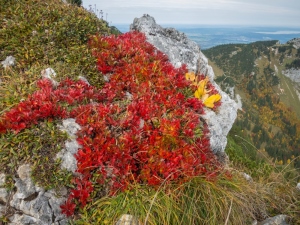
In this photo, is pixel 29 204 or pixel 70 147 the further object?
pixel 70 147

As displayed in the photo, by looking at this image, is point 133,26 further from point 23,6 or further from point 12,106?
point 12,106

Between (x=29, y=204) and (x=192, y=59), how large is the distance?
6.91 m

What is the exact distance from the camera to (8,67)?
6.11 meters

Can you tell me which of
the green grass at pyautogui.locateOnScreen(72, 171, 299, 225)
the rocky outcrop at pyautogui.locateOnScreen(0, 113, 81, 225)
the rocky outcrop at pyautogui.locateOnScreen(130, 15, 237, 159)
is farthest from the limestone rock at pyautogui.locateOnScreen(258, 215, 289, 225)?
the rocky outcrop at pyautogui.locateOnScreen(0, 113, 81, 225)

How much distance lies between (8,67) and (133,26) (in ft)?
18.4

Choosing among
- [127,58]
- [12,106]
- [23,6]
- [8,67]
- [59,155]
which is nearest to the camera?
[59,155]

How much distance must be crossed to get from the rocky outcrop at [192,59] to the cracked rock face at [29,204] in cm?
384

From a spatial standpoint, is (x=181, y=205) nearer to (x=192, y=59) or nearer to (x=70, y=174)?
(x=70, y=174)

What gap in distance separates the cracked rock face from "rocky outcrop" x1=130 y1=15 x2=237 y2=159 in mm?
3844

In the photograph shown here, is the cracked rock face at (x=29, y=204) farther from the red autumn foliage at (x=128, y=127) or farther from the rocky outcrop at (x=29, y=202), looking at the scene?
the red autumn foliage at (x=128, y=127)

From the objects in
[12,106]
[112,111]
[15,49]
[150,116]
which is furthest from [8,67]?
[150,116]

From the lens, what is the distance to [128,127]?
525 centimetres

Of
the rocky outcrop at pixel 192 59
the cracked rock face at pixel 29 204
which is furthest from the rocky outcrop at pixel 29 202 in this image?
the rocky outcrop at pixel 192 59

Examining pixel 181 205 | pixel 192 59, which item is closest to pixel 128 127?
pixel 181 205
